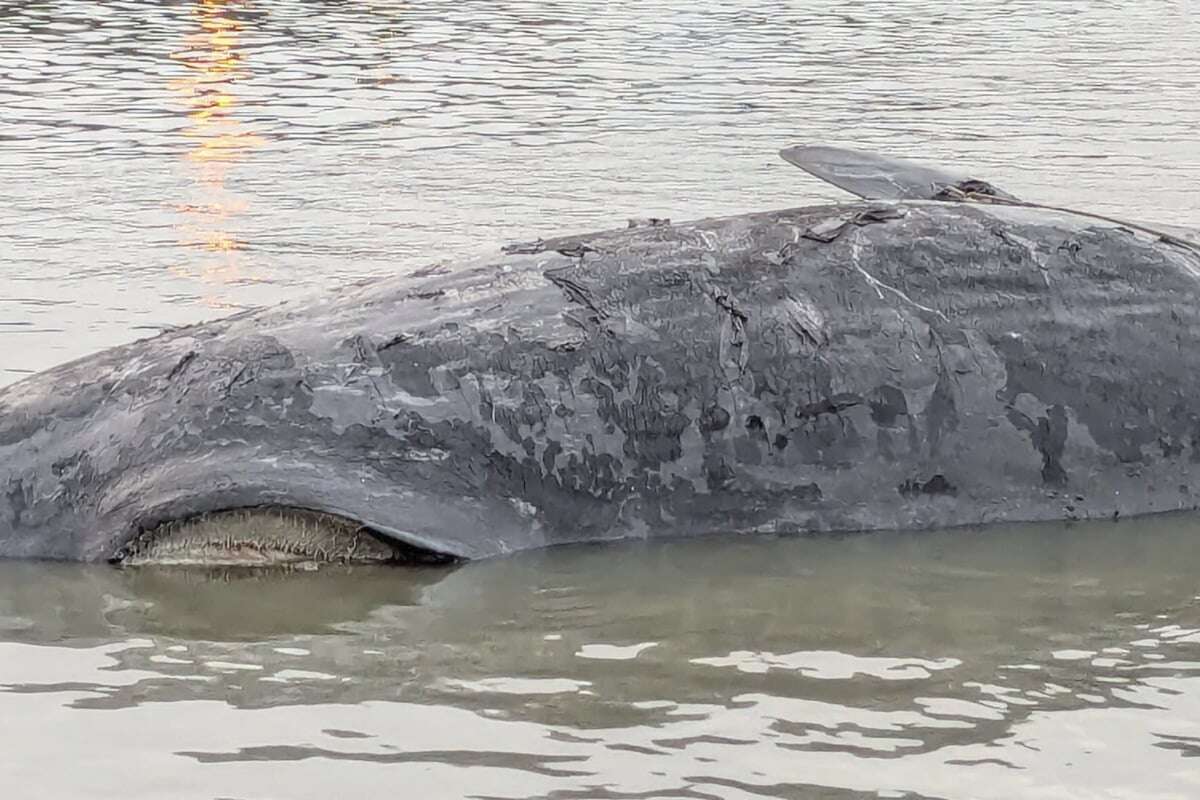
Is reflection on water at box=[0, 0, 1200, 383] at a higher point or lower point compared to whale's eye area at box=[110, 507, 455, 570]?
higher

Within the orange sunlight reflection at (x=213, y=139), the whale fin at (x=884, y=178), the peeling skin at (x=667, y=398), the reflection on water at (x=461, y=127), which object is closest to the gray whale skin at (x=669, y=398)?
the peeling skin at (x=667, y=398)

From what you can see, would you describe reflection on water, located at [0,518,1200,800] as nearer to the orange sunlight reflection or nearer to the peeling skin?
the peeling skin

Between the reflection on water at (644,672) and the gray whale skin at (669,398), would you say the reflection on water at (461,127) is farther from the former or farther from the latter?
the reflection on water at (644,672)

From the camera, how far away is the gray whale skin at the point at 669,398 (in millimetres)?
5504

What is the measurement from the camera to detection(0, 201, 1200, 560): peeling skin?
550 cm

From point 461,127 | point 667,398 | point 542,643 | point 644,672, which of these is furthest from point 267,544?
point 461,127

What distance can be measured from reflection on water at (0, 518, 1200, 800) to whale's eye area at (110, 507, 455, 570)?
0.09 metres

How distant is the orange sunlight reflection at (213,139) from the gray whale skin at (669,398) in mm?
2697

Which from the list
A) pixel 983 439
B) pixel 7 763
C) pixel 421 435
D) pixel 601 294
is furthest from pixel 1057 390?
pixel 7 763

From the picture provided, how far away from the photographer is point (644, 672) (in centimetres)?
465

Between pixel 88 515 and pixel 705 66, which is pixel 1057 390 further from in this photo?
pixel 705 66

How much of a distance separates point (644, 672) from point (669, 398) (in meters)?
1.19

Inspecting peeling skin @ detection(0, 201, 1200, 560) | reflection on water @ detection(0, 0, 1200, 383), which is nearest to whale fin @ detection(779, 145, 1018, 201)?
peeling skin @ detection(0, 201, 1200, 560)

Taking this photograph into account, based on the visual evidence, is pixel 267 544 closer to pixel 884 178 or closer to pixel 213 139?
pixel 884 178
